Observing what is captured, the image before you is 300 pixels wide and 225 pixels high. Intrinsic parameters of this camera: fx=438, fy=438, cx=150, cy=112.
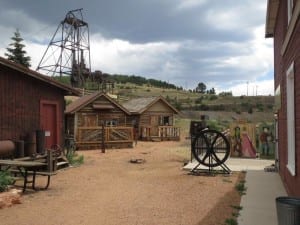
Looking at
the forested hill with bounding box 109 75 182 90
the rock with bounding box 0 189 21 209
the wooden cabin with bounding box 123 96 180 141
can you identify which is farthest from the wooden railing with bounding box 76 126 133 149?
the forested hill with bounding box 109 75 182 90

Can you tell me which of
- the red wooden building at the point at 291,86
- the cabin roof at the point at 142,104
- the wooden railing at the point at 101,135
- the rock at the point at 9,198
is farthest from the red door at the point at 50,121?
the cabin roof at the point at 142,104

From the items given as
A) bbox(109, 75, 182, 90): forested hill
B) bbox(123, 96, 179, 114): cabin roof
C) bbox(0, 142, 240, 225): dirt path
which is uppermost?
bbox(109, 75, 182, 90): forested hill

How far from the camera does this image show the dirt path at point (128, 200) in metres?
7.94

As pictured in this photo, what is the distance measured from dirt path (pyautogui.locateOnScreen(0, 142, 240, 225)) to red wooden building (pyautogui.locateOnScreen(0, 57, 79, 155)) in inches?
94.7

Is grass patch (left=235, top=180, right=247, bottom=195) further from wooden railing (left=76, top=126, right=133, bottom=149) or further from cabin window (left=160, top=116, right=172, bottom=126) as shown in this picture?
cabin window (left=160, top=116, right=172, bottom=126)

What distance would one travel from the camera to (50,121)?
1800cm

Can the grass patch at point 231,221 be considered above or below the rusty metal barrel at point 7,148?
below

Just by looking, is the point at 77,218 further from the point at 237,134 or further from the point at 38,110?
the point at 237,134

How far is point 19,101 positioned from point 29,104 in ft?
2.10

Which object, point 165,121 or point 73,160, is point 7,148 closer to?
point 73,160

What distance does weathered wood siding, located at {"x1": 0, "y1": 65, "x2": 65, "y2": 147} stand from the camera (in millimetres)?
14898

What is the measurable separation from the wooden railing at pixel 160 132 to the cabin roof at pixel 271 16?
67.2 ft

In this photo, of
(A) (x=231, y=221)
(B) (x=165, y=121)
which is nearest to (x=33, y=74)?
(A) (x=231, y=221)

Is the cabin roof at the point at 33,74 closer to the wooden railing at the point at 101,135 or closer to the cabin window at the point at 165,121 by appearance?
the wooden railing at the point at 101,135
